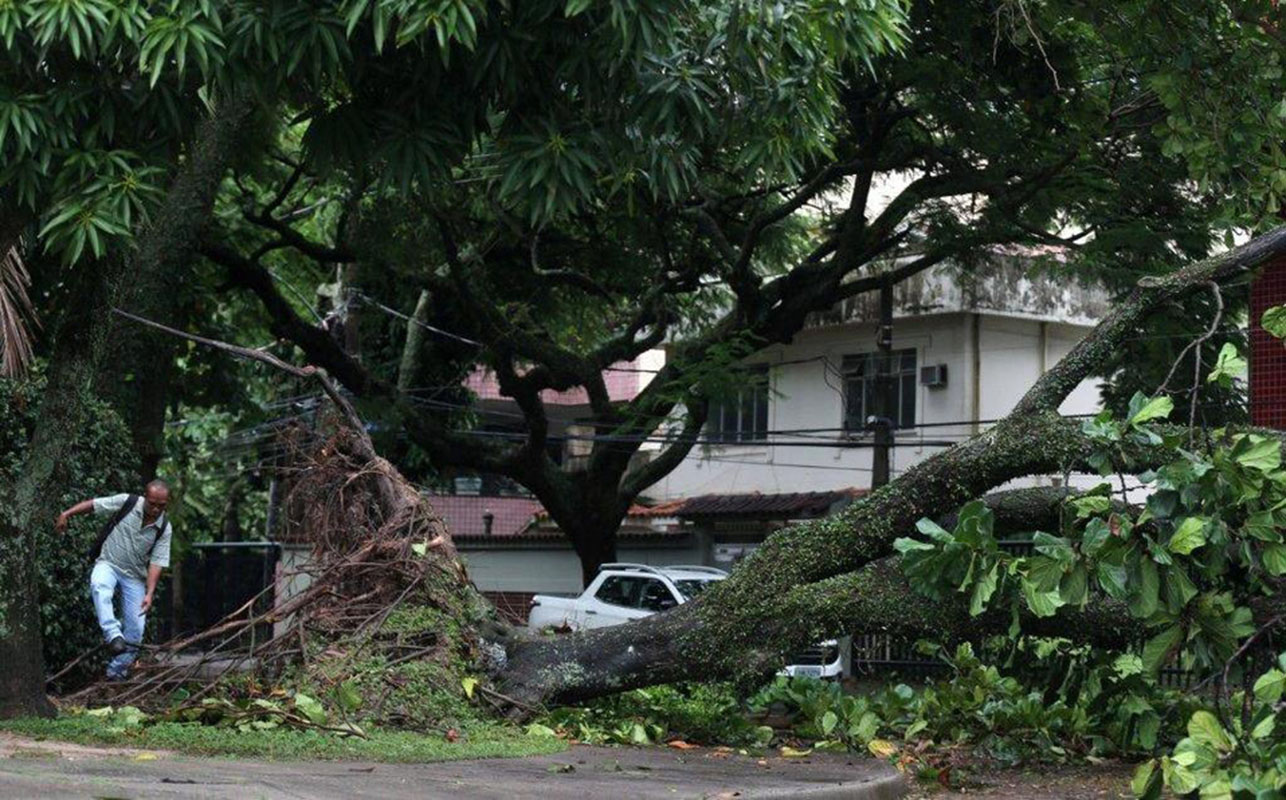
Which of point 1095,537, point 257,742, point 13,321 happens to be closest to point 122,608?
point 13,321

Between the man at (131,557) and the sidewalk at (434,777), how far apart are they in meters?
2.86

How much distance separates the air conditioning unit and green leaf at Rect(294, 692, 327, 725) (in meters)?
19.3

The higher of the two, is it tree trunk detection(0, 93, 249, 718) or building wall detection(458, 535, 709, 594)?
tree trunk detection(0, 93, 249, 718)

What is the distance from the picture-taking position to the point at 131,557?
11.9 m

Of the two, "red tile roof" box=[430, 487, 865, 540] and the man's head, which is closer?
the man's head

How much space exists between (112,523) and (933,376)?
1829cm

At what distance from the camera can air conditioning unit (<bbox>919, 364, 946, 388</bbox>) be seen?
27578 mm

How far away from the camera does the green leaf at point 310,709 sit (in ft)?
31.4

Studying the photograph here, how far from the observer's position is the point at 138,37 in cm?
825

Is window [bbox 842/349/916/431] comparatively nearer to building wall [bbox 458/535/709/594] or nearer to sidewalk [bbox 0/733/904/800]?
building wall [bbox 458/535/709/594]

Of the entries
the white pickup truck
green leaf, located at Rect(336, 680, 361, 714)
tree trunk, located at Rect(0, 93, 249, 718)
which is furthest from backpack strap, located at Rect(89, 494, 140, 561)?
the white pickup truck

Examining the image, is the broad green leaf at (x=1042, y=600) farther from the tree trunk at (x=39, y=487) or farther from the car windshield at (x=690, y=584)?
the car windshield at (x=690, y=584)

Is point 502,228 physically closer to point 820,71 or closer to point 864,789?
point 820,71

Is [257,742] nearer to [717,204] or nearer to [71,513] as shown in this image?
[71,513]
